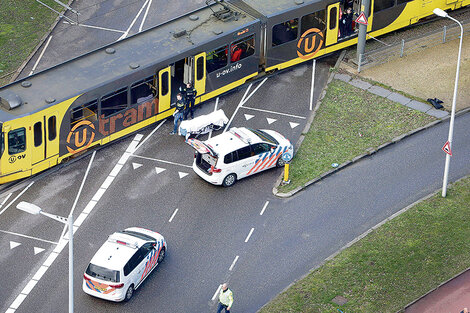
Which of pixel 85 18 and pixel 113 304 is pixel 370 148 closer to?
pixel 113 304

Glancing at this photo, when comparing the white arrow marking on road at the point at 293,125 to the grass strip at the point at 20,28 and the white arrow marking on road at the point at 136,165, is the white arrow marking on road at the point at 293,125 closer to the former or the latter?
the white arrow marking on road at the point at 136,165

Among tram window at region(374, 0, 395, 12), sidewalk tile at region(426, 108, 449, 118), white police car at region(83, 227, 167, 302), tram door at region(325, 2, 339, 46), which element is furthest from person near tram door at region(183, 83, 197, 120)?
tram window at region(374, 0, 395, 12)

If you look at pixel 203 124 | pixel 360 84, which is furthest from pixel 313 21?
pixel 203 124

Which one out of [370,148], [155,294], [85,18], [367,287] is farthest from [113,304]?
[85,18]

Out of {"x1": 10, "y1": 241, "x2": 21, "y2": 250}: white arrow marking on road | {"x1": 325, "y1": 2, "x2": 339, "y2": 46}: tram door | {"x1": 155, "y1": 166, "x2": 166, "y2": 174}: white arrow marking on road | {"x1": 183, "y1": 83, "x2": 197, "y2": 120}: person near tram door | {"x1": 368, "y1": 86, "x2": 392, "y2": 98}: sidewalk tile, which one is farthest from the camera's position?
{"x1": 325, "y1": 2, "x2": 339, "y2": 46}: tram door

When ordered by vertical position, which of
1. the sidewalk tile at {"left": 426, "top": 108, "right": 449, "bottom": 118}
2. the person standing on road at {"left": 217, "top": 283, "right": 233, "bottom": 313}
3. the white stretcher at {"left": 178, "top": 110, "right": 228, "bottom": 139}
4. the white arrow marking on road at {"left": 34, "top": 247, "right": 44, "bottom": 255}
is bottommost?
the white arrow marking on road at {"left": 34, "top": 247, "right": 44, "bottom": 255}

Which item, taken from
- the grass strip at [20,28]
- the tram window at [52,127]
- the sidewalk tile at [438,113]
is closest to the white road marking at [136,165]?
the tram window at [52,127]

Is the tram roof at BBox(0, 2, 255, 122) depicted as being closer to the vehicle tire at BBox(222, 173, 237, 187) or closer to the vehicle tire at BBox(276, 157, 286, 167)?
the vehicle tire at BBox(222, 173, 237, 187)
